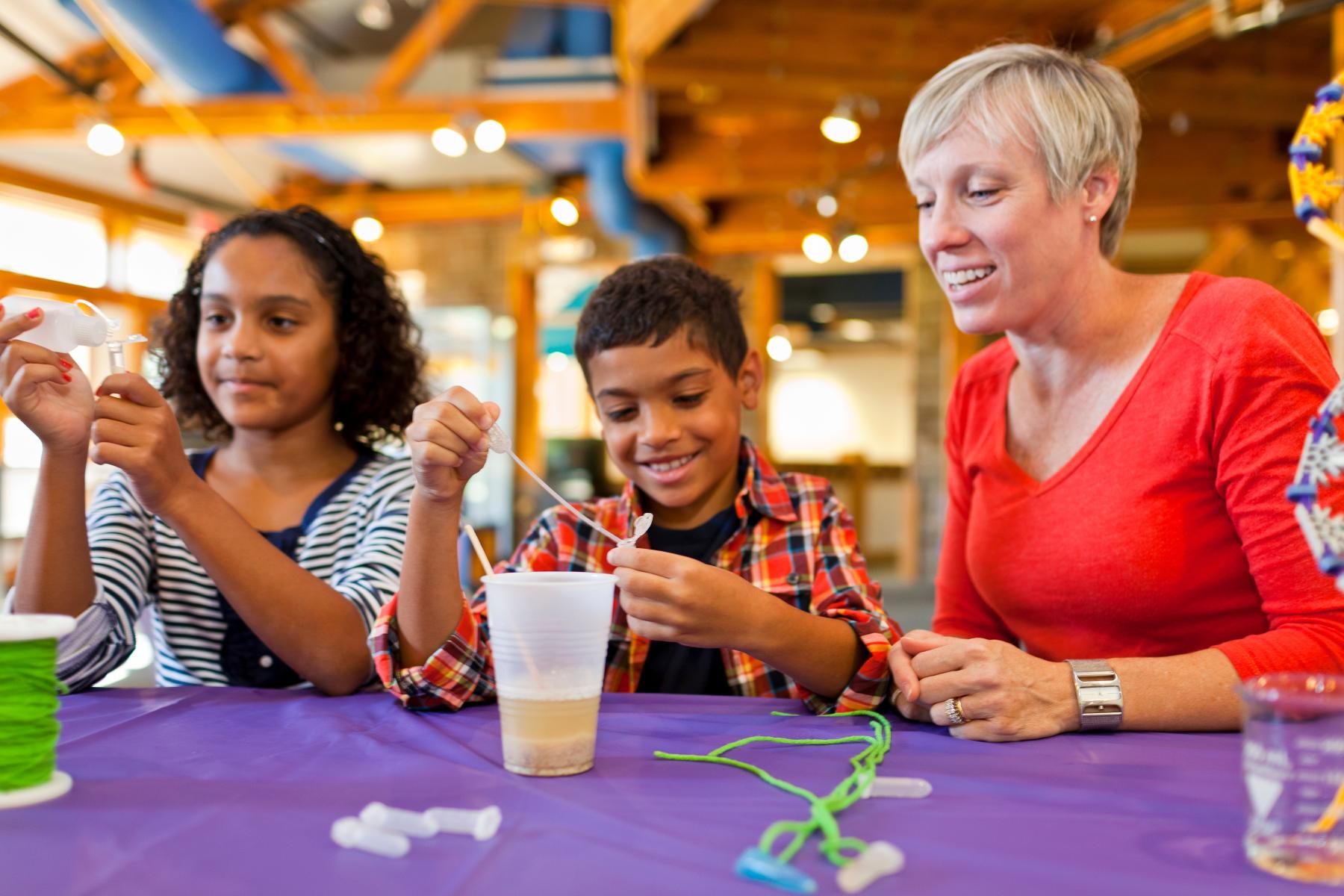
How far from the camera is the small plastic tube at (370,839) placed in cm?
78

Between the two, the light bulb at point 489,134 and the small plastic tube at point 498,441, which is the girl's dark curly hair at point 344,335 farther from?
the light bulb at point 489,134

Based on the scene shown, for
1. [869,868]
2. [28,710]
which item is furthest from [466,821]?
[28,710]

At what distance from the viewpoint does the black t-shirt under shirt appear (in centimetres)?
174

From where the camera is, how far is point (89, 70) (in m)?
7.18

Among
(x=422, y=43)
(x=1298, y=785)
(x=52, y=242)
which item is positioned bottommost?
(x=1298, y=785)

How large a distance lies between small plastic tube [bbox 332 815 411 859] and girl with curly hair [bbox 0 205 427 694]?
67 centimetres

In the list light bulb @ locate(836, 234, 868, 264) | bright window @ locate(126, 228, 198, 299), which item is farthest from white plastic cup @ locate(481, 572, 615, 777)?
bright window @ locate(126, 228, 198, 299)

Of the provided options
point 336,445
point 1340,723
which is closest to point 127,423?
point 336,445

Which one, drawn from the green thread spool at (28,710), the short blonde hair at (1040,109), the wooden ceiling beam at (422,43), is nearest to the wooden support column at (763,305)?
the wooden ceiling beam at (422,43)

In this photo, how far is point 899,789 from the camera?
37.5 inches

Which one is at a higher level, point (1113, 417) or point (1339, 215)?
point (1339, 215)

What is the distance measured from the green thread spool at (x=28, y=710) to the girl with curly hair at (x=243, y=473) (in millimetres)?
415

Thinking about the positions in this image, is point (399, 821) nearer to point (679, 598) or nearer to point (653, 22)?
point (679, 598)

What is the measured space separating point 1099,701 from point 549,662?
0.64m
